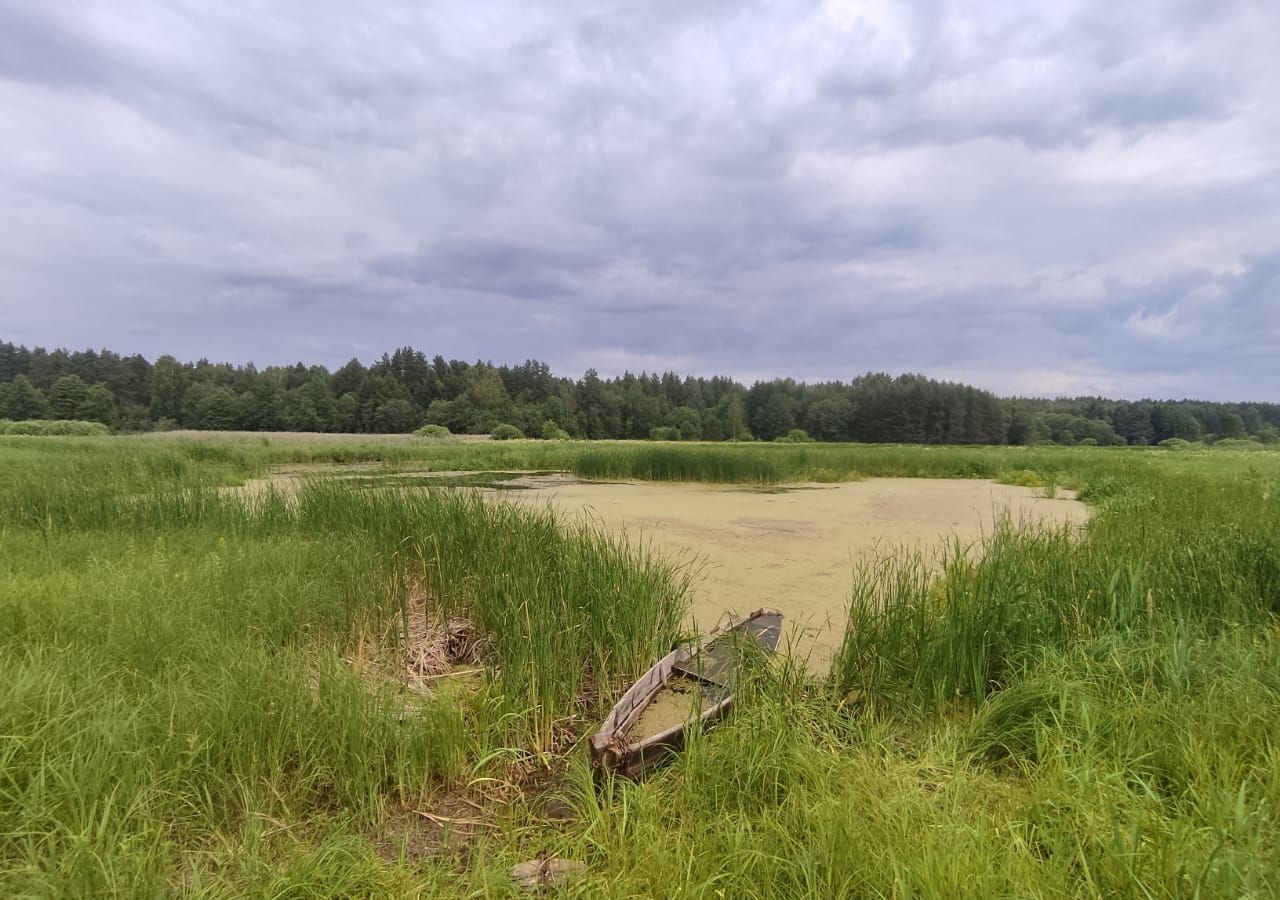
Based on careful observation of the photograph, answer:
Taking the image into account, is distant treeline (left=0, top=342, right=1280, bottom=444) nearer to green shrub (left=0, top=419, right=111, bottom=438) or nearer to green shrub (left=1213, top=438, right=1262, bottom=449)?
green shrub (left=1213, top=438, right=1262, bottom=449)

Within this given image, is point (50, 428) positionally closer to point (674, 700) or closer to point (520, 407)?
point (520, 407)

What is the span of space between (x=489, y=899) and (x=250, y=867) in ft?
2.24

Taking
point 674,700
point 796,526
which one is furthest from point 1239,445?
point 674,700

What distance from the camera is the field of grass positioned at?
66.8 inches

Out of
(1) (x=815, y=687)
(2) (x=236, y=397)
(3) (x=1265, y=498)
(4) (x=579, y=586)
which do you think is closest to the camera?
(1) (x=815, y=687)

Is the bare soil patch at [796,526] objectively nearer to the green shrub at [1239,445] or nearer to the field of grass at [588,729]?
the field of grass at [588,729]

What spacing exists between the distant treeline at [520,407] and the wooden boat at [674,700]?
5363 centimetres

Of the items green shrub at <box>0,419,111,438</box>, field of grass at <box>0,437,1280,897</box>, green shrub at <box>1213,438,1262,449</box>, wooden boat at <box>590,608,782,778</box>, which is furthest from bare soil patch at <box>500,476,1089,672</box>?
green shrub at <box>1213,438,1262,449</box>

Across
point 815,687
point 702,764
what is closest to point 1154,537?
point 815,687

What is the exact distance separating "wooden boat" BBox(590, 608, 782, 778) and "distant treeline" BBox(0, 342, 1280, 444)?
53.6 meters

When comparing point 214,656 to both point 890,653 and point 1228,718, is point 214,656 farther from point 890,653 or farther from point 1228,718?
point 1228,718

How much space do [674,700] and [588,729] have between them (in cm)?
53

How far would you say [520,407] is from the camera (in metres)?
67.4

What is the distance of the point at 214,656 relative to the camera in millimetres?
2658
